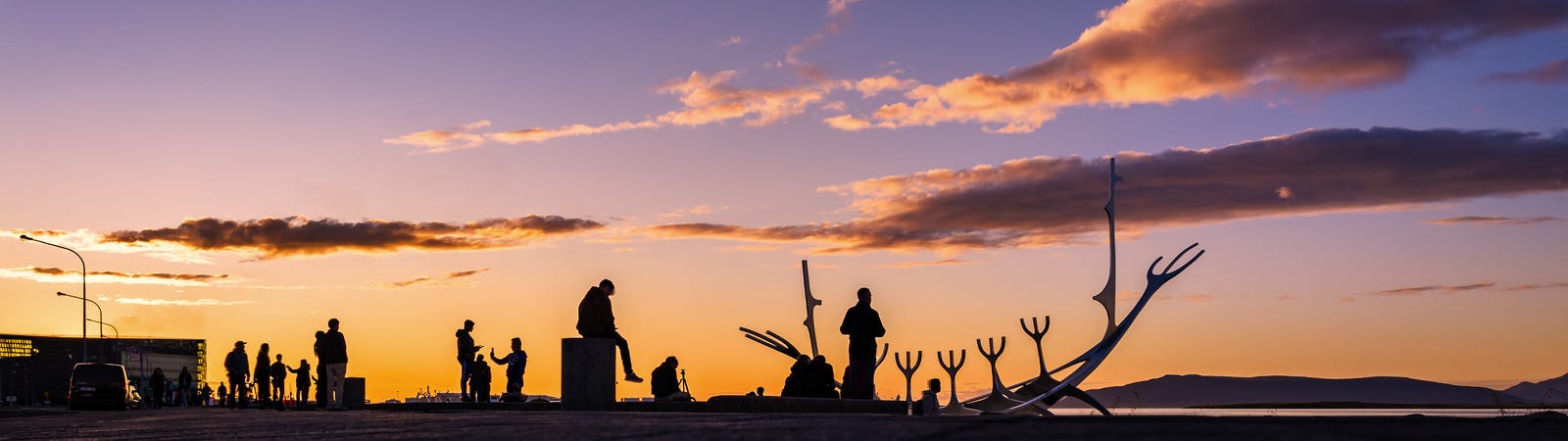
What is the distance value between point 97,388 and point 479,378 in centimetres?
2073

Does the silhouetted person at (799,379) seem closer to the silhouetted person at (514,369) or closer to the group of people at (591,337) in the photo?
the group of people at (591,337)

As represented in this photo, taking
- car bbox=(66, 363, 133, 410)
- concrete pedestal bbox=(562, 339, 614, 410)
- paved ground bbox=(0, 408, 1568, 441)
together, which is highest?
car bbox=(66, 363, 133, 410)

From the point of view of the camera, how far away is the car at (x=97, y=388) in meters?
42.5

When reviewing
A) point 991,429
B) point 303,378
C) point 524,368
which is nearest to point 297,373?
point 303,378

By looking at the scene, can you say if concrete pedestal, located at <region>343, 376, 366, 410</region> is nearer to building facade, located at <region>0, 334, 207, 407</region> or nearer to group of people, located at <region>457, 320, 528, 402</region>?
group of people, located at <region>457, 320, 528, 402</region>

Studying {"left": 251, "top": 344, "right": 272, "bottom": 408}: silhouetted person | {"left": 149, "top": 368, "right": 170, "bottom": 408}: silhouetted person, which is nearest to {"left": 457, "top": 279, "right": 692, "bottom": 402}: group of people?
{"left": 251, "top": 344, "right": 272, "bottom": 408}: silhouetted person

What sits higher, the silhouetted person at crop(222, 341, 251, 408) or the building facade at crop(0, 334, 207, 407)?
the building facade at crop(0, 334, 207, 407)

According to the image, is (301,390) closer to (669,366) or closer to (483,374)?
(483,374)

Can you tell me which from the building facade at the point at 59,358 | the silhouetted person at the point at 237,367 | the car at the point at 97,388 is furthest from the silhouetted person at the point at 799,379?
the building facade at the point at 59,358

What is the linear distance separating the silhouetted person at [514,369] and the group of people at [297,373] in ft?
9.63

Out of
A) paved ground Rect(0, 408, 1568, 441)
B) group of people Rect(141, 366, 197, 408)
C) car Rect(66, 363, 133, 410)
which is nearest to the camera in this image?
paved ground Rect(0, 408, 1568, 441)

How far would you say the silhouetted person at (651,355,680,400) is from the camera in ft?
75.9

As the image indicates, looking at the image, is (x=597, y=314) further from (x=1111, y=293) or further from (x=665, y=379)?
(x=1111, y=293)

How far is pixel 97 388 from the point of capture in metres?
43.0
